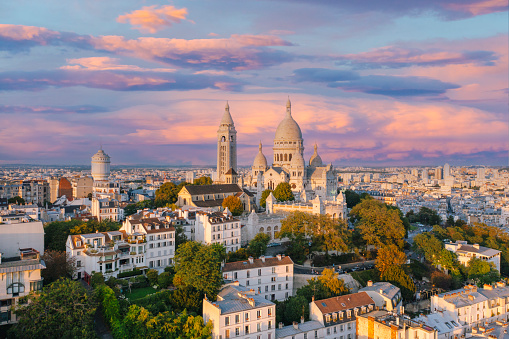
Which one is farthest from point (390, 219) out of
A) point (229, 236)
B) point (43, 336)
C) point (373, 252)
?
point (43, 336)

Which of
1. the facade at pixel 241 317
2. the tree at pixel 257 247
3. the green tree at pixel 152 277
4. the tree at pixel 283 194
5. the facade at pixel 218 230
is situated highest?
the tree at pixel 283 194

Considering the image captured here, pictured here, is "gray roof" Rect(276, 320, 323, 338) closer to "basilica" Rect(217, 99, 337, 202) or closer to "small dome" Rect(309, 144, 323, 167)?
"basilica" Rect(217, 99, 337, 202)

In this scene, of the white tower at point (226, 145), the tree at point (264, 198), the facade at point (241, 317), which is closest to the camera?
the facade at point (241, 317)

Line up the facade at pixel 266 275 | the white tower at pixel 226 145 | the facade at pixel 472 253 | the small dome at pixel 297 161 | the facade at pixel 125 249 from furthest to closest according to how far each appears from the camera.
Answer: the white tower at pixel 226 145
the small dome at pixel 297 161
the facade at pixel 472 253
the facade at pixel 266 275
the facade at pixel 125 249

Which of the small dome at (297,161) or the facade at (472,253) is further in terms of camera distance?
the small dome at (297,161)

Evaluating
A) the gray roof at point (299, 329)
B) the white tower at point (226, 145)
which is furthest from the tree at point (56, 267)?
the white tower at point (226, 145)

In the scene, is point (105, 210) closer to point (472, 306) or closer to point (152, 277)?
point (152, 277)

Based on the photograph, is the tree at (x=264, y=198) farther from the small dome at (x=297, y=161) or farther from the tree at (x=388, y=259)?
the tree at (x=388, y=259)

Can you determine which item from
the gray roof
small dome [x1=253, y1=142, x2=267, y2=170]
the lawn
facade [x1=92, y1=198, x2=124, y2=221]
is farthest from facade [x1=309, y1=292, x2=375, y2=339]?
small dome [x1=253, y1=142, x2=267, y2=170]
